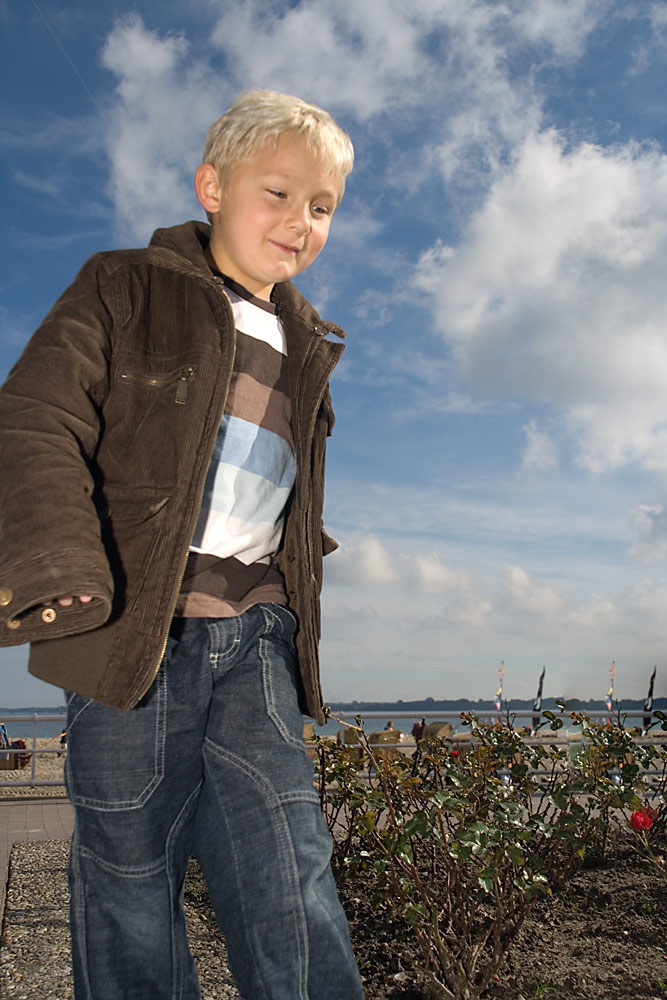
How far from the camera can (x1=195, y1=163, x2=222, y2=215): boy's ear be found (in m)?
2.03

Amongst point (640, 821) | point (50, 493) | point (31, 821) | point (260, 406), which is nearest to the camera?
point (50, 493)

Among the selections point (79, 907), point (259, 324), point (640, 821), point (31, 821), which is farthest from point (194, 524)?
point (31, 821)

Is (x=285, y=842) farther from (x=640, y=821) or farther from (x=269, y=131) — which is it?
(x=640, y=821)

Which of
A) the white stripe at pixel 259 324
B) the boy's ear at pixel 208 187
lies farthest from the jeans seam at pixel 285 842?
the boy's ear at pixel 208 187

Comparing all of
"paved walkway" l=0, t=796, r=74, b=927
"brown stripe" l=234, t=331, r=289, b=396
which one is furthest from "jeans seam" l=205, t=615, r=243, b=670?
"paved walkway" l=0, t=796, r=74, b=927

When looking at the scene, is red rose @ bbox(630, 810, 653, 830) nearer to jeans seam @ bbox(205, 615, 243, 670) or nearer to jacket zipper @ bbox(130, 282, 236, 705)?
jeans seam @ bbox(205, 615, 243, 670)

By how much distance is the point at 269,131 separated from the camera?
1915 millimetres

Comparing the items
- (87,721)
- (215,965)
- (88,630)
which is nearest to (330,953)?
(87,721)

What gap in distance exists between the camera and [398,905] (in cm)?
328

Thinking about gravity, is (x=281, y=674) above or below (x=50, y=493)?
below

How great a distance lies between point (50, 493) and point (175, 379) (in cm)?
40

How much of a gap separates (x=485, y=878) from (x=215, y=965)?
4.33 feet

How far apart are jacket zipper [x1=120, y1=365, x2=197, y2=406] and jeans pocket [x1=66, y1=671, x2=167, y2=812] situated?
573 mm

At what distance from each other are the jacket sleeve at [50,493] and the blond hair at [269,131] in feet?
1.97
